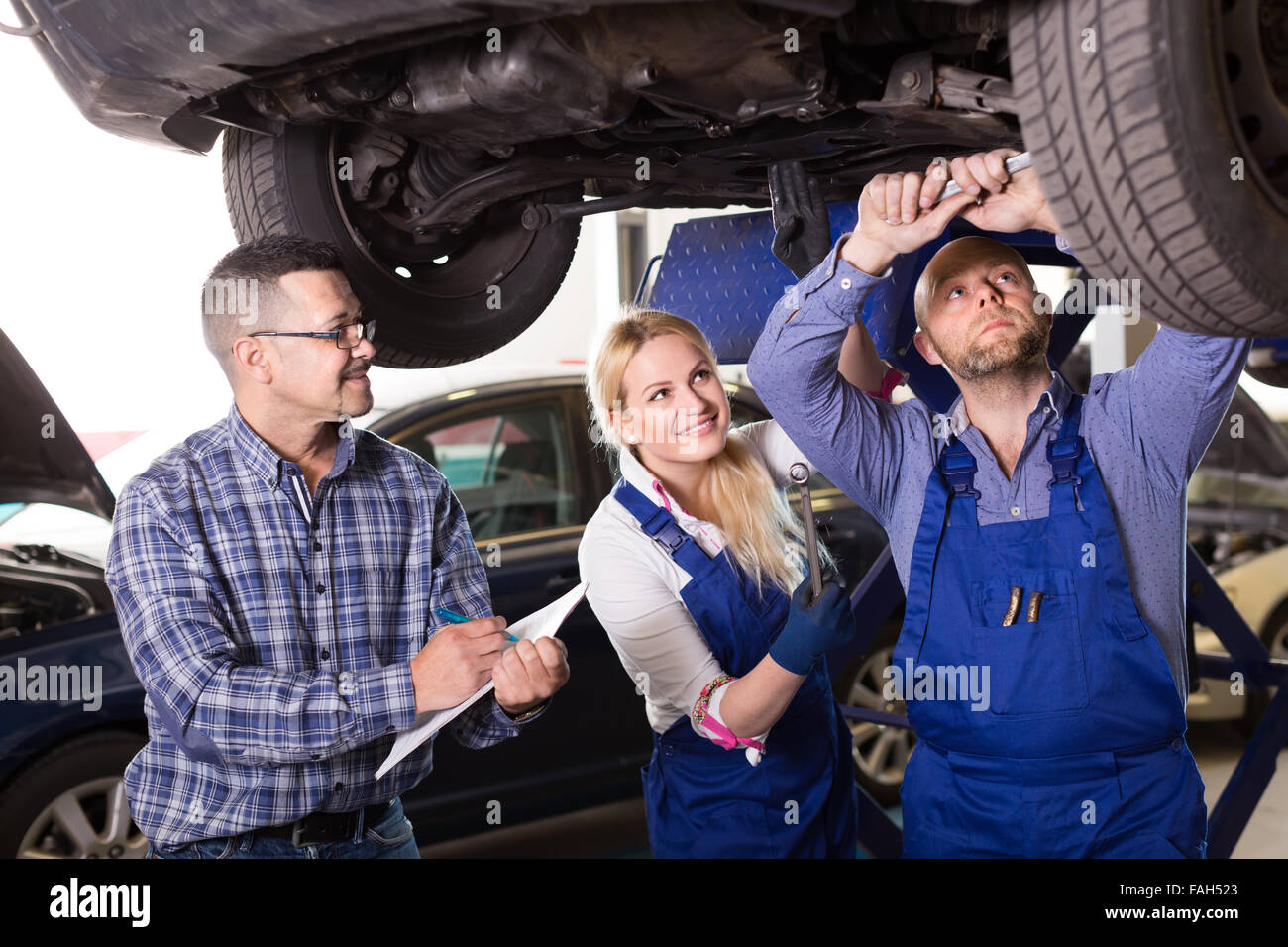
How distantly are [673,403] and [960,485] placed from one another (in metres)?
0.39

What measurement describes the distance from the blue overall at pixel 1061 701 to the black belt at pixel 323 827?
676 mm

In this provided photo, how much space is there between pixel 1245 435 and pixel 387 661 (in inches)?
128

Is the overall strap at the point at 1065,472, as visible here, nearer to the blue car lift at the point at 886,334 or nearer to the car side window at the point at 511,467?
the blue car lift at the point at 886,334

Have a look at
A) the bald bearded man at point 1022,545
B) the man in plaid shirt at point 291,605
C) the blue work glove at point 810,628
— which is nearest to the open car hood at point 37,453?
the man in plaid shirt at point 291,605

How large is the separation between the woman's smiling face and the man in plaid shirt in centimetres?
29

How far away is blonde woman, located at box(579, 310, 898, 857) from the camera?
5.00 ft

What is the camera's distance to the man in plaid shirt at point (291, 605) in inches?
50.9

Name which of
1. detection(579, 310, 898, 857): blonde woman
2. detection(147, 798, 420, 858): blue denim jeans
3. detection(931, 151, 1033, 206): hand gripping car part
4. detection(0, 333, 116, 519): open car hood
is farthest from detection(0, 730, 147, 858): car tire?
detection(931, 151, 1033, 206): hand gripping car part

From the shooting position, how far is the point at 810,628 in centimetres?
137

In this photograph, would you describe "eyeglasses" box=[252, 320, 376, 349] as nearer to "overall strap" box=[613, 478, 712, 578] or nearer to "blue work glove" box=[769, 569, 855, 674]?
"overall strap" box=[613, 478, 712, 578]

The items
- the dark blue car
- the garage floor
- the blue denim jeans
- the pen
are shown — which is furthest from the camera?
the garage floor

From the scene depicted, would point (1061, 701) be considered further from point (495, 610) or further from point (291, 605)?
point (495, 610)

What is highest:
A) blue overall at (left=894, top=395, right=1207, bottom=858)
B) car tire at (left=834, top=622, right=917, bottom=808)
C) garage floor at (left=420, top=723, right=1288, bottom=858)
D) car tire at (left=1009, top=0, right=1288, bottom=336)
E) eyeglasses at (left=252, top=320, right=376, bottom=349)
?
car tire at (left=1009, top=0, right=1288, bottom=336)

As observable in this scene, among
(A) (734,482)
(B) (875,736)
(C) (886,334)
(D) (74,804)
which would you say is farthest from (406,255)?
(B) (875,736)
